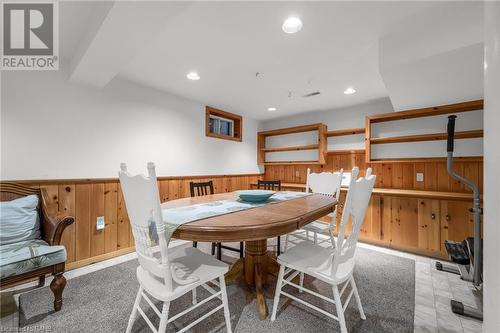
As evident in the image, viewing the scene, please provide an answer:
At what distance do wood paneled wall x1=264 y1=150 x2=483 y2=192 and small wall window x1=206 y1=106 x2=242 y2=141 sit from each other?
5.19 feet

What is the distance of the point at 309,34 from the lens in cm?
177

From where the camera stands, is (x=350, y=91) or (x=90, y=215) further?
(x=350, y=91)

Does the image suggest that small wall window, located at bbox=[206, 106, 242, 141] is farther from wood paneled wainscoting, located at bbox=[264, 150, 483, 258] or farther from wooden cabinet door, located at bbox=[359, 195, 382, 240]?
wooden cabinet door, located at bbox=[359, 195, 382, 240]

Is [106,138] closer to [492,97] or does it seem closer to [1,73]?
[1,73]

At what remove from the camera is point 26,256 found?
4.92ft

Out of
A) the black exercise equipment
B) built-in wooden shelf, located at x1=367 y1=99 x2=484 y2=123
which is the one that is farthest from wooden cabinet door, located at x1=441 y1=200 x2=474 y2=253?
built-in wooden shelf, located at x1=367 y1=99 x2=484 y2=123

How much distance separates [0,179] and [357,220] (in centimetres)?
307

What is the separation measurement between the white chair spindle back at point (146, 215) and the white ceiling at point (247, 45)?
1.08 m

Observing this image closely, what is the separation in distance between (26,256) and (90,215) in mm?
1010

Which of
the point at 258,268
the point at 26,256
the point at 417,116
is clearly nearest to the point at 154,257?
the point at 258,268

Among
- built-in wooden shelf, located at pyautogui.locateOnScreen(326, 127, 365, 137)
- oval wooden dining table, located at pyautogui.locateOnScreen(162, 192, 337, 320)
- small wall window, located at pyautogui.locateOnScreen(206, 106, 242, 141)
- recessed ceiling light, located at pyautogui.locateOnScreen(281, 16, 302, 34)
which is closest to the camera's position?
oval wooden dining table, located at pyautogui.locateOnScreen(162, 192, 337, 320)

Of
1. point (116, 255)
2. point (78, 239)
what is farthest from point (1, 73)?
point (116, 255)

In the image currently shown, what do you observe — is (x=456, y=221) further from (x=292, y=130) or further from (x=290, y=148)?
(x=292, y=130)

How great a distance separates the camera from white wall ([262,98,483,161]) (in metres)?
2.82
